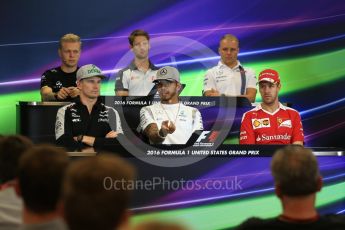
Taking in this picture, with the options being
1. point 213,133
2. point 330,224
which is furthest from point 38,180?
point 213,133

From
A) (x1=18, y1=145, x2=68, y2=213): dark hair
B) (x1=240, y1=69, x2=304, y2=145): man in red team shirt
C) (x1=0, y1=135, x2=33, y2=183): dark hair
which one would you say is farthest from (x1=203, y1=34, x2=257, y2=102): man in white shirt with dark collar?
(x1=18, y1=145, x2=68, y2=213): dark hair

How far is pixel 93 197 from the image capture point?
170cm

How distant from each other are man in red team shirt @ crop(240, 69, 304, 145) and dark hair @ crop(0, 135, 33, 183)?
115 inches

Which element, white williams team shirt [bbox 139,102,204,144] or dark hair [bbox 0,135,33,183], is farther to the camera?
white williams team shirt [bbox 139,102,204,144]

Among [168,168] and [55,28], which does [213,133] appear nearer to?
[168,168]

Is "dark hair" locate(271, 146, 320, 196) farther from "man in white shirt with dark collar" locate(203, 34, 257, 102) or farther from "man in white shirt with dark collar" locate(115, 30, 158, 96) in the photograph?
"man in white shirt with dark collar" locate(203, 34, 257, 102)

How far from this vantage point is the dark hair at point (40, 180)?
2104 mm

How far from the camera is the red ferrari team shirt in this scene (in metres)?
5.41

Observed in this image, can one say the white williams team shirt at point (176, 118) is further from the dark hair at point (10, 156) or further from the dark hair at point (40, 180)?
the dark hair at point (40, 180)

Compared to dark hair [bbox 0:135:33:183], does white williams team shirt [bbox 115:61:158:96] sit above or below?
above

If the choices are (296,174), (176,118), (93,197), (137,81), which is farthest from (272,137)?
(93,197)

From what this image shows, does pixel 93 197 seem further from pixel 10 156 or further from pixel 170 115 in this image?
pixel 170 115

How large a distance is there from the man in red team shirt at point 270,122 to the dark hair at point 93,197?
366 centimetres

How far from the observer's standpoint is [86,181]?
5.67 ft
